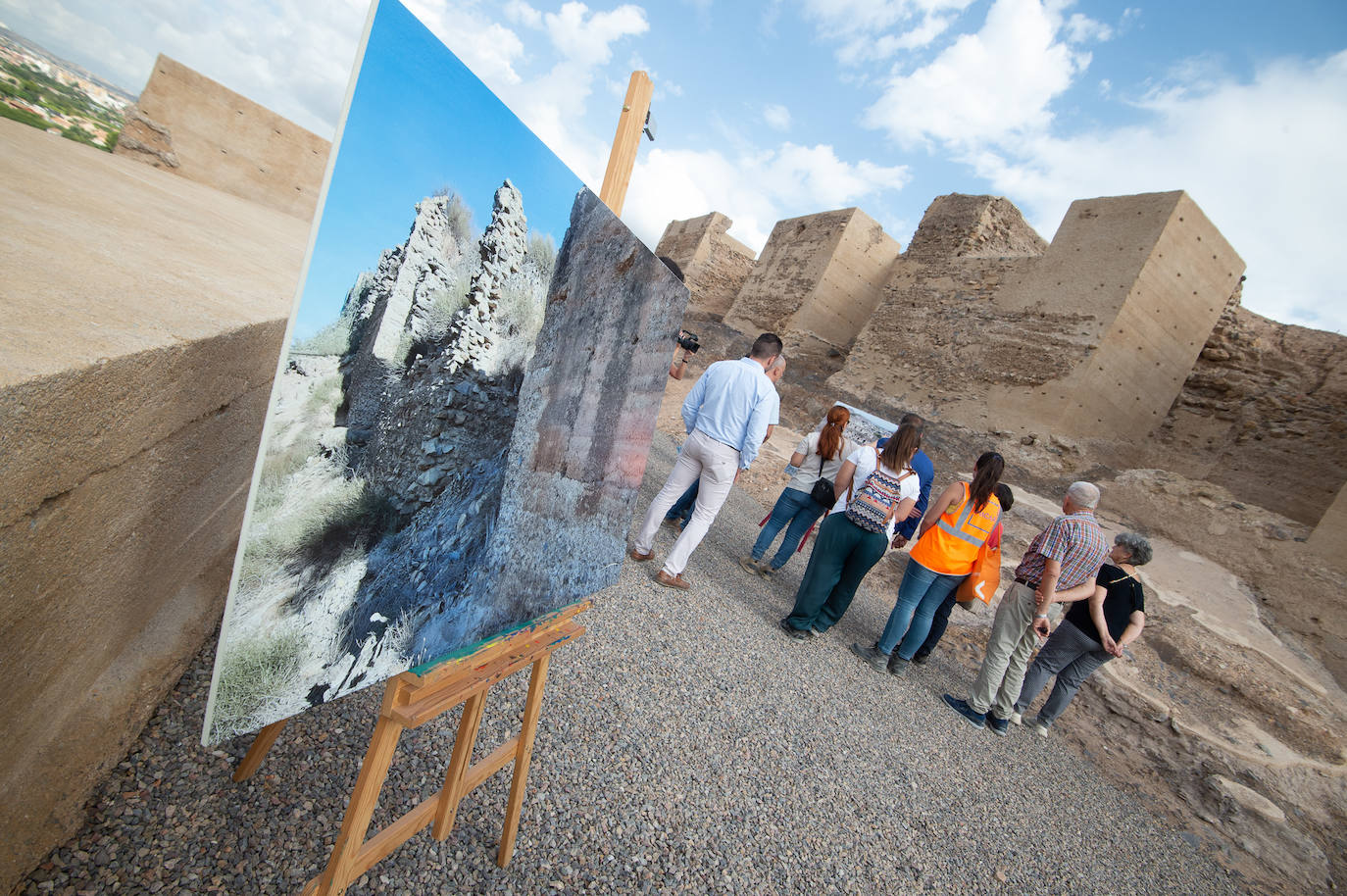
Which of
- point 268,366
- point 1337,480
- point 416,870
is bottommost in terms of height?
point 416,870

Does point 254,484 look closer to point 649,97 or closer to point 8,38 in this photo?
point 649,97

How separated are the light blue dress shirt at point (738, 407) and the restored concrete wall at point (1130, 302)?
657 centimetres

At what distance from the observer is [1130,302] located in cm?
721

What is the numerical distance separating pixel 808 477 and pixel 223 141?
35.8ft

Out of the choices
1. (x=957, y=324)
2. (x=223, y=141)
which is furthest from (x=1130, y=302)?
(x=223, y=141)

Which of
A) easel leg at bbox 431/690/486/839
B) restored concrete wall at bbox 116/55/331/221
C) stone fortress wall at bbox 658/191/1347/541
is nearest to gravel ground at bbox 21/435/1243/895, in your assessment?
easel leg at bbox 431/690/486/839

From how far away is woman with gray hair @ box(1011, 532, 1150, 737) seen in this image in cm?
321

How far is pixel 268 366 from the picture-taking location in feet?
6.78

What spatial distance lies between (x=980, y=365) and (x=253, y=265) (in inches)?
368

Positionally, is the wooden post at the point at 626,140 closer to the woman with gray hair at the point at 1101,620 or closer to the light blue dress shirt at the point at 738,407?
the light blue dress shirt at the point at 738,407

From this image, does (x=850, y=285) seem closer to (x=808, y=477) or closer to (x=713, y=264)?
(x=713, y=264)

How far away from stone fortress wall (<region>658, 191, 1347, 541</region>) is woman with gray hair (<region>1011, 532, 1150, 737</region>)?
518 cm

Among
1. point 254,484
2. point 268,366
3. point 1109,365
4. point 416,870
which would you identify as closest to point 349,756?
point 416,870

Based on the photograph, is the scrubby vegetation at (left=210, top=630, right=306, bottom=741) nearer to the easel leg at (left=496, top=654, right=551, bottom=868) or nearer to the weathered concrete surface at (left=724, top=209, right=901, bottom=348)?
the easel leg at (left=496, top=654, right=551, bottom=868)
